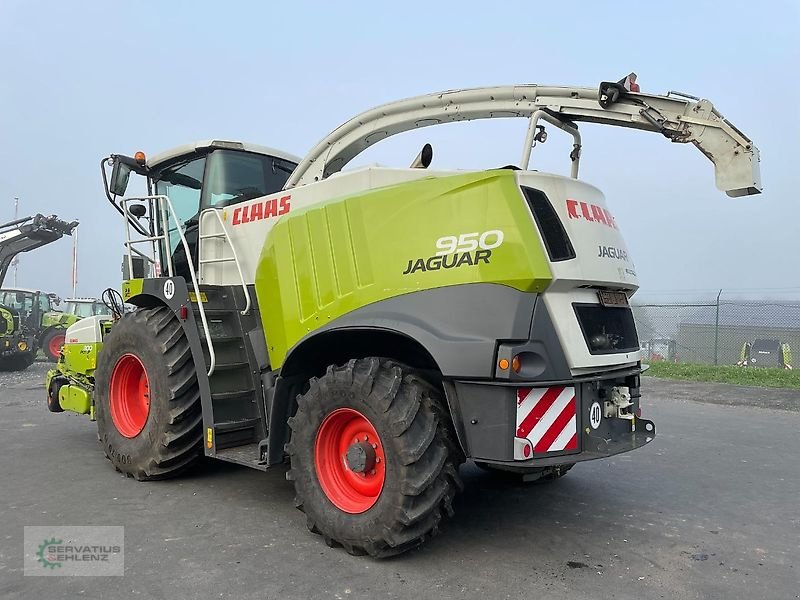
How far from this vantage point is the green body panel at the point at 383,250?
3.49 meters

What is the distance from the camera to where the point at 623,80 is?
4.02 meters

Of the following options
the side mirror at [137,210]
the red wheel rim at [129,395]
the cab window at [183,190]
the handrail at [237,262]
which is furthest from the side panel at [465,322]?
the side mirror at [137,210]

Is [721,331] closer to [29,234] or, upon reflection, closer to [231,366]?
[231,366]

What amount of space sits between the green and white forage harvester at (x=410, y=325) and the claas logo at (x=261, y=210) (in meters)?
0.02

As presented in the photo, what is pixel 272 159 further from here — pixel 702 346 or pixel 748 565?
pixel 702 346

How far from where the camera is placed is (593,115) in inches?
161

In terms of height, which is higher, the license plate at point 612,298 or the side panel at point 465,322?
the license plate at point 612,298

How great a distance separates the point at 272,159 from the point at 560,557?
414 centimetres

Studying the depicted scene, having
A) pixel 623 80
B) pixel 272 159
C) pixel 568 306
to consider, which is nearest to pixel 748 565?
pixel 568 306

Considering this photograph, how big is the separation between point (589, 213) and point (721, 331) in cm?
1518

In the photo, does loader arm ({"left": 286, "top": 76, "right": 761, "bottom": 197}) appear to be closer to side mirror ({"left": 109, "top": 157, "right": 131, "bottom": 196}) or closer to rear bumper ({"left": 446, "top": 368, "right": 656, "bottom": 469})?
rear bumper ({"left": 446, "top": 368, "right": 656, "bottom": 469})

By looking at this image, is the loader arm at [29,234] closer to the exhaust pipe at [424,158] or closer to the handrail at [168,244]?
the handrail at [168,244]

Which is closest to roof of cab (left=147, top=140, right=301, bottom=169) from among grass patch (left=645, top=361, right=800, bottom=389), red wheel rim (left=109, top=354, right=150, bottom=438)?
red wheel rim (left=109, top=354, right=150, bottom=438)

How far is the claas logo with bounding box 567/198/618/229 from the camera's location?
386cm
